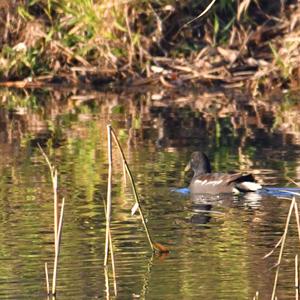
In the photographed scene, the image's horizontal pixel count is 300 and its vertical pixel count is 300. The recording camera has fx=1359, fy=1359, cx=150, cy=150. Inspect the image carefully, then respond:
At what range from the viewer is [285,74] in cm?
2005

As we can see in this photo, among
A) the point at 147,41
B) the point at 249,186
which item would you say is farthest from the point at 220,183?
the point at 147,41

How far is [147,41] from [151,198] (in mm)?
10382

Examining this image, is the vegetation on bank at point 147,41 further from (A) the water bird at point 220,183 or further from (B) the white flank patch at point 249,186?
(B) the white flank patch at point 249,186

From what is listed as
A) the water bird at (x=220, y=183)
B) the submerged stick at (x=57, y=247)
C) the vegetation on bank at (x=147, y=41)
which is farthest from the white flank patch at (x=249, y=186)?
the vegetation on bank at (x=147, y=41)

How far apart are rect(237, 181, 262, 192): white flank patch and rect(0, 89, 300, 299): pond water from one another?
80 mm

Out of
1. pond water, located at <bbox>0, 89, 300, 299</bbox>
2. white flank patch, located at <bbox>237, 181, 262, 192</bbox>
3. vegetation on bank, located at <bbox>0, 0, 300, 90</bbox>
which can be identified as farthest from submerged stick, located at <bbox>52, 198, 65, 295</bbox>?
vegetation on bank, located at <bbox>0, 0, 300, 90</bbox>

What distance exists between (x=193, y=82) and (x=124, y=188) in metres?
9.12

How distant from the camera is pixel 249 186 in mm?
11422

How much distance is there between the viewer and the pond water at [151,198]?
8055 mm

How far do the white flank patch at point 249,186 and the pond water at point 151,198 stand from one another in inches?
3.2

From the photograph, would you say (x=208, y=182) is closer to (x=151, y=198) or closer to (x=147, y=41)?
(x=151, y=198)

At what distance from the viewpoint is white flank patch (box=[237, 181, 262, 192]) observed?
11.4 metres

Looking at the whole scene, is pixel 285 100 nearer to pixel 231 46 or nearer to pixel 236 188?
pixel 231 46

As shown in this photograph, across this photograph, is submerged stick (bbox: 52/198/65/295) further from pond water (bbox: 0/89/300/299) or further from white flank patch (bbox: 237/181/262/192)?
white flank patch (bbox: 237/181/262/192)
